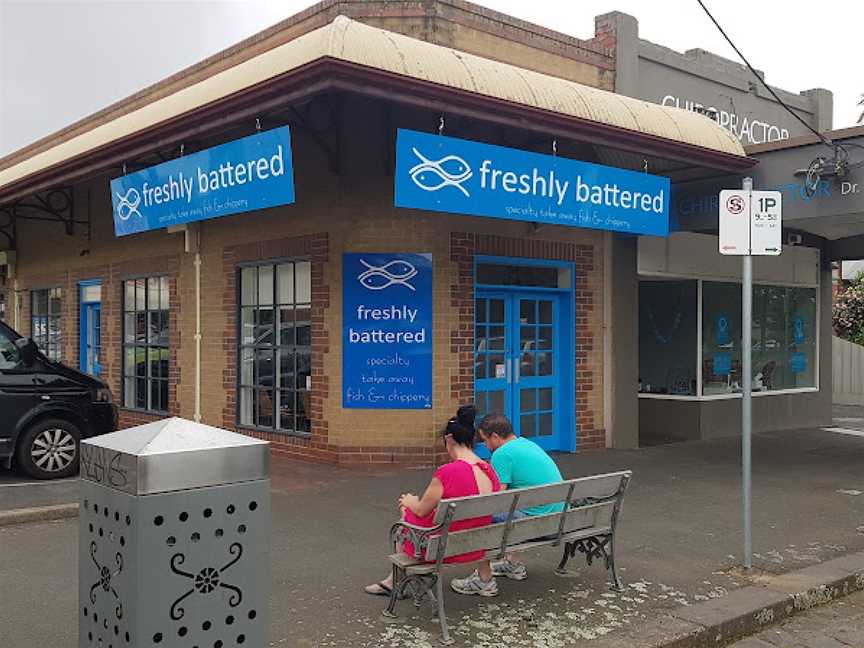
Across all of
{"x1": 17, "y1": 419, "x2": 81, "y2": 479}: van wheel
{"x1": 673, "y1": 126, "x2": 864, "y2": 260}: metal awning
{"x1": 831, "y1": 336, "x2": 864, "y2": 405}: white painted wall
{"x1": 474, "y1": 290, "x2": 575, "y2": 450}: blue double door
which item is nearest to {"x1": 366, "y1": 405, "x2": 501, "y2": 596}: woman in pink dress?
{"x1": 474, "y1": 290, "x2": 575, "y2": 450}: blue double door

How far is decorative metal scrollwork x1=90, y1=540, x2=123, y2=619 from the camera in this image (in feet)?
8.84

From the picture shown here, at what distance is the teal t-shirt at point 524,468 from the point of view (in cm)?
527

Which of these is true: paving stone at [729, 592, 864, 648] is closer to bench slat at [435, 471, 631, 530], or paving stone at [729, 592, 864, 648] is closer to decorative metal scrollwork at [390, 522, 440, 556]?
bench slat at [435, 471, 631, 530]

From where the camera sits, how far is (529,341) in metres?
10.7

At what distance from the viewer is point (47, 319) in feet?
55.2

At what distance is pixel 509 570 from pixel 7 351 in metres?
6.18

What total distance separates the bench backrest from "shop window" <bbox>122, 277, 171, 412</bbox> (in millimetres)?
8903

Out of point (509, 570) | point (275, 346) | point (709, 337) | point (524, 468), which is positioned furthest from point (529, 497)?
point (709, 337)

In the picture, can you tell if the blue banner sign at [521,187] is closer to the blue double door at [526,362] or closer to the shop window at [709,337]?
the blue double door at [526,362]

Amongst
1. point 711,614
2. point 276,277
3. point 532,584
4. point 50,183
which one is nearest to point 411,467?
point 276,277

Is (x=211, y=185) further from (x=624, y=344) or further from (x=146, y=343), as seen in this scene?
(x=624, y=344)

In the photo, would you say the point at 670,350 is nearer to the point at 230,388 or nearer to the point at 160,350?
the point at 230,388

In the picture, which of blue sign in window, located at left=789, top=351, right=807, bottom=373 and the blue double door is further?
blue sign in window, located at left=789, top=351, right=807, bottom=373

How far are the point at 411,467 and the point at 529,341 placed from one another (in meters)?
2.41
